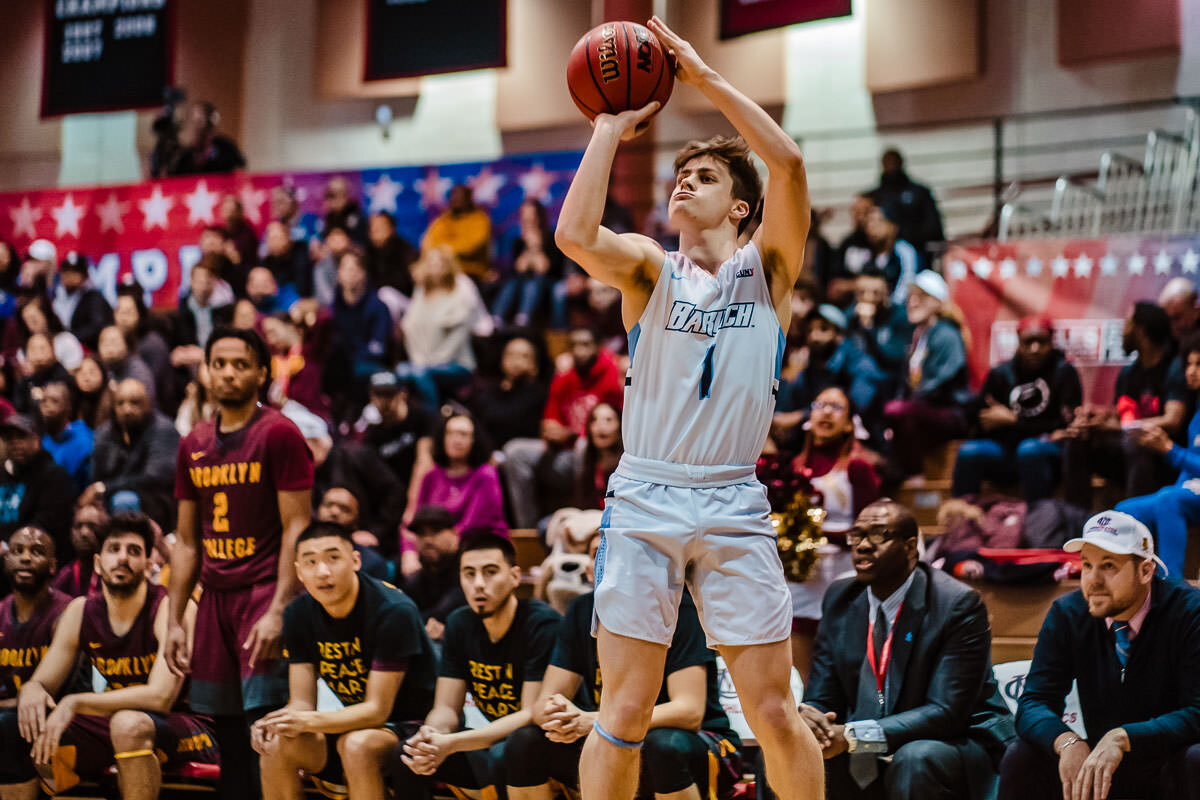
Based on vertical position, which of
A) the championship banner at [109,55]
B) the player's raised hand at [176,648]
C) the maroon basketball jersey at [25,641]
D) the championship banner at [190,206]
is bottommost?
the maroon basketball jersey at [25,641]

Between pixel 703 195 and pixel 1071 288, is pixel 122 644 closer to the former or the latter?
pixel 703 195

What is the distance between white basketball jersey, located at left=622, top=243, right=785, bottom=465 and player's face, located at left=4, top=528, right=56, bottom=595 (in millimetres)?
3659

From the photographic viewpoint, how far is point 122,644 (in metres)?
5.64

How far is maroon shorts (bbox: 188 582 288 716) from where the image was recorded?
494 centimetres

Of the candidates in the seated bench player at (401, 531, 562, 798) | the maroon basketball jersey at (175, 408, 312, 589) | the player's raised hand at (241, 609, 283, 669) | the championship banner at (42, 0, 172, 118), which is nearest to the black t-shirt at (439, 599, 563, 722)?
the seated bench player at (401, 531, 562, 798)

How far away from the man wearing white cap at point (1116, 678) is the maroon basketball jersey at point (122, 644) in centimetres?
346

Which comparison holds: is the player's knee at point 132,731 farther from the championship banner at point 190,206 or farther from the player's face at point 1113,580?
the championship banner at point 190,206

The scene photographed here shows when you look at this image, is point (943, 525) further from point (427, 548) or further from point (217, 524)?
point (217, 524)

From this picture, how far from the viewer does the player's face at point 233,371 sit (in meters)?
4.92

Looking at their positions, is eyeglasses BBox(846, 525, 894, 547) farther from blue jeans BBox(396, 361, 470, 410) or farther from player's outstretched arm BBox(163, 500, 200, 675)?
blue jeans BBox(396, 361, 470, 410)

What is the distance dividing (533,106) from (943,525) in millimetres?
7667

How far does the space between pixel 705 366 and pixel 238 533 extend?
7.75 ft

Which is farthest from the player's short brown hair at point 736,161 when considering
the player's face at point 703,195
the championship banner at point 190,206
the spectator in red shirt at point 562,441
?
the championship banner at point 190,206

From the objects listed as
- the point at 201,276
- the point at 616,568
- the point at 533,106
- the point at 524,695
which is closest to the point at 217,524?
the point at 524,695
